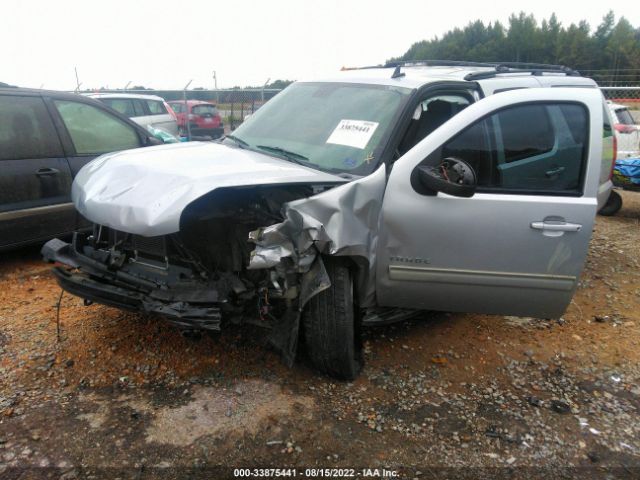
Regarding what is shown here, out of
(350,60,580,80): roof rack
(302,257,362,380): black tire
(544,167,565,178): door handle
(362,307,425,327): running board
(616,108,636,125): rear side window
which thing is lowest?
(362,307,425,327): running board

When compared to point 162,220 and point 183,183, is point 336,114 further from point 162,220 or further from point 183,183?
point 162,220

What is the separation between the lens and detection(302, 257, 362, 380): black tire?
2.77m

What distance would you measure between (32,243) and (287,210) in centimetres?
302

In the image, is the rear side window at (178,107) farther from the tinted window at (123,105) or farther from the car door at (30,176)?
the car door at (30,176)

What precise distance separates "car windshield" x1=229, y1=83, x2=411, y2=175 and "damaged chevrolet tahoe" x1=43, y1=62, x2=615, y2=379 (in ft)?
0.05

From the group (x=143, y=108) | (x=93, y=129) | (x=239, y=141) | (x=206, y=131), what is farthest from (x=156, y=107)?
(x=239, y=141)

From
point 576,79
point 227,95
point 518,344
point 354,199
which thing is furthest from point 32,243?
point 227,95

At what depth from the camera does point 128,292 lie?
2.71 metres

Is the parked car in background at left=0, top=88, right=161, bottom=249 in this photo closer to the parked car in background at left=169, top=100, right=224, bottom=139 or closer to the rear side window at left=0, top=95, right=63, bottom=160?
the rear side window at left=0, top=95, right=63, bottom=160

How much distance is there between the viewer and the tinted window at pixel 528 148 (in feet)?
9.83

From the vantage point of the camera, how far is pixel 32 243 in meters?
4.40

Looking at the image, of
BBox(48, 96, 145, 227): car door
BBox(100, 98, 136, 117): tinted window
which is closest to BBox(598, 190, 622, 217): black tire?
BBox(48, 96, 145, 227): car door

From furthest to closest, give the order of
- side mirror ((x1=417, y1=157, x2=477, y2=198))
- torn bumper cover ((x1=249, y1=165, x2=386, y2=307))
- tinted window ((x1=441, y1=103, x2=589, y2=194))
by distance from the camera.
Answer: tinted window ((x1=441, y1=103, x2=589, y2=194)), side mirror ((x1=417, y1=157, x2=477, y2=198)), torn bumper cover ((x1=249, y1=165, x2=386, y2=307))

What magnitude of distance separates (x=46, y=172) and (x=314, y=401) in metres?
3.25
